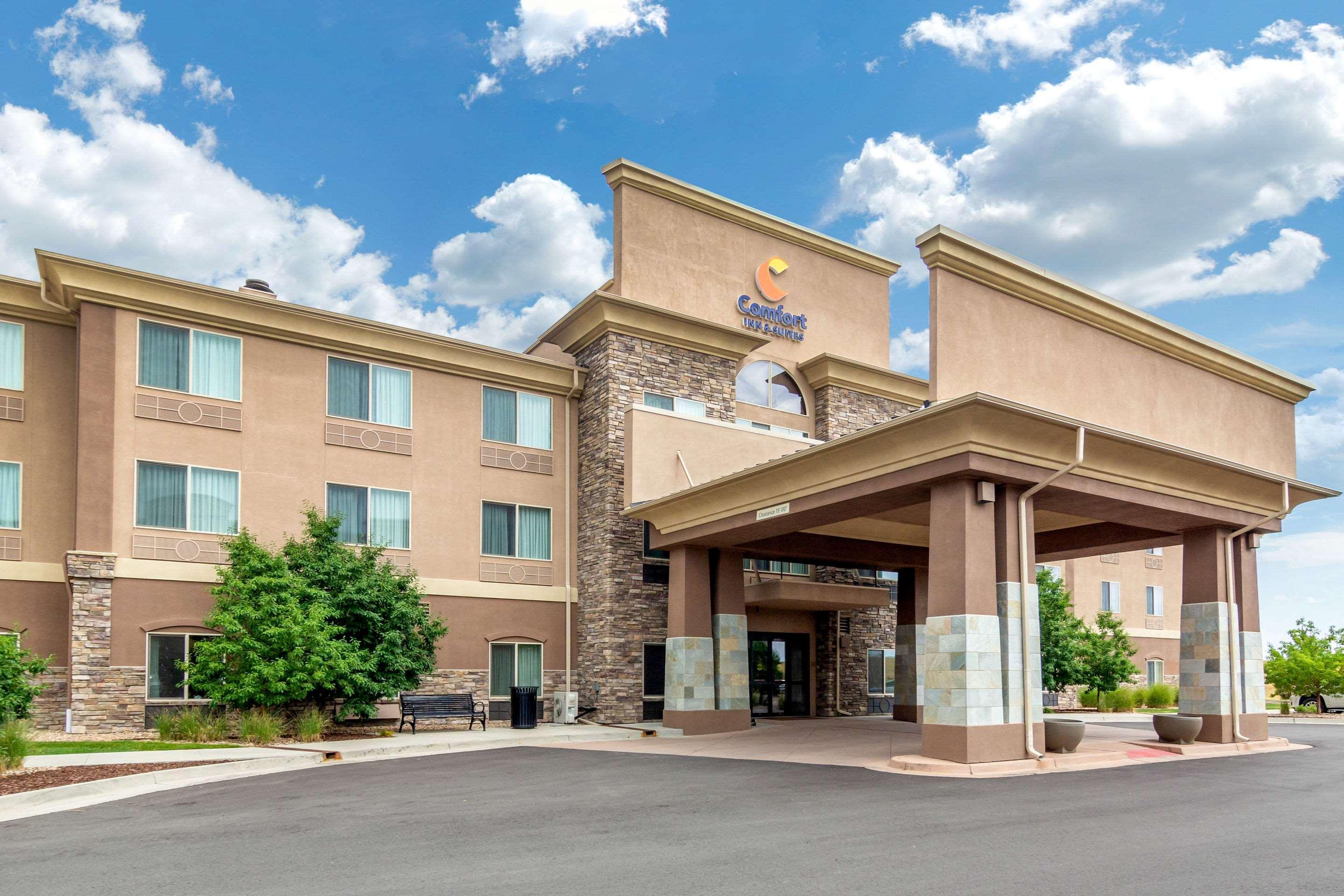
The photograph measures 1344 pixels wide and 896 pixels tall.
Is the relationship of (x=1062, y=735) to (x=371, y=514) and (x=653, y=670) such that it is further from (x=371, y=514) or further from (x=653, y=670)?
(x=371, y=514)

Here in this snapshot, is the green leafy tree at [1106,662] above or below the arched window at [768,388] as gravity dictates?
below

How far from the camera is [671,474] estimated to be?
2511cm

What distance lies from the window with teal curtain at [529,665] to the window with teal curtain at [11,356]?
1269 centimetres

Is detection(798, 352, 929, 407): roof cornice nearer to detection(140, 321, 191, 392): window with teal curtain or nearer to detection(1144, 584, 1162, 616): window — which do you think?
detection(140, 321, 191, 392): window with teal curtain

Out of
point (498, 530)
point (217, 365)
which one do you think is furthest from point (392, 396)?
point (498, 530)

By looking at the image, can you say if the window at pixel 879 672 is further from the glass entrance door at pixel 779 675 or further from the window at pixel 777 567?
the window at pixel 777 567

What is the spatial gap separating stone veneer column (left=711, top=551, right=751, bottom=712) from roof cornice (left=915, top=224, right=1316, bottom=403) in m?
9.74

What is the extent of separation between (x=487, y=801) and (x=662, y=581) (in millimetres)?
14369

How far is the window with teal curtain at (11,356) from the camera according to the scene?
70.6 feet

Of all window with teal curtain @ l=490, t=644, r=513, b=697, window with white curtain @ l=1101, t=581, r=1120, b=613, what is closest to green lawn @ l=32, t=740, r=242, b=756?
window with teal curtain @ l=490, t=644, r=513, b=697

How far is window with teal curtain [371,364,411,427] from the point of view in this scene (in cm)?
2488

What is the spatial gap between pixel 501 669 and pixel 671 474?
6.52m

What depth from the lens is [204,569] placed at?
21.8 meters

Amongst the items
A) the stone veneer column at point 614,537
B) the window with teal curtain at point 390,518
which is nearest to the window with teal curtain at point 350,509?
the window with teal curtain at point 390,518
